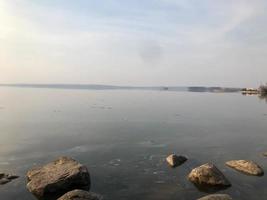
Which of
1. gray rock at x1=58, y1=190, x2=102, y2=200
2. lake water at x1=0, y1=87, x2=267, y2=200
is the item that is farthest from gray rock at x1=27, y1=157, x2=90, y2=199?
gray rock at x1=58, y1=190, x2=102, y2=200

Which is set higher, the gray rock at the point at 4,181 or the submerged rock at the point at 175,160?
the submerged rock at the point at 175,160

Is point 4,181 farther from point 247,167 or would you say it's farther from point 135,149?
point 247,167

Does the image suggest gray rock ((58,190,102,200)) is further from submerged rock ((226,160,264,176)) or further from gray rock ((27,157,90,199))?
submerged rock ((226,160,264,176))

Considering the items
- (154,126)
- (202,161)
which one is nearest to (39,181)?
(202,161)

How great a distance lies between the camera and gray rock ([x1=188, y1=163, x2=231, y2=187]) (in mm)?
20231

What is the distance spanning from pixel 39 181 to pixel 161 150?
1283cm

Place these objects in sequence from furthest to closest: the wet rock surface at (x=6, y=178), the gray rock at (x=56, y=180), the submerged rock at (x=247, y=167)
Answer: the submerged rock at (x=247, y=167)
the wet rock surface at (x=6, y=178)
the gray rock at (x=56, y=180)

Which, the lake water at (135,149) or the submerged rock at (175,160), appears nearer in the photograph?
the lake water at (135,149)

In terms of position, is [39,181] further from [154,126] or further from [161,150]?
[154,126]

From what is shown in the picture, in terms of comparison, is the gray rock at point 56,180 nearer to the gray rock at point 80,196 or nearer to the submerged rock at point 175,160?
the gray rock at point 80,196

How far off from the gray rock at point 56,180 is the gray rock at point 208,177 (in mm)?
6588

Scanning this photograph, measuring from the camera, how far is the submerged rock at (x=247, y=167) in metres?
22.3

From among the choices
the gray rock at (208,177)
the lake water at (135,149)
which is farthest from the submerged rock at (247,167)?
the gray rock at (208,177)

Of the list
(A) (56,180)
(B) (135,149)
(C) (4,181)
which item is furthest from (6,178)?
(B) (135,149)
